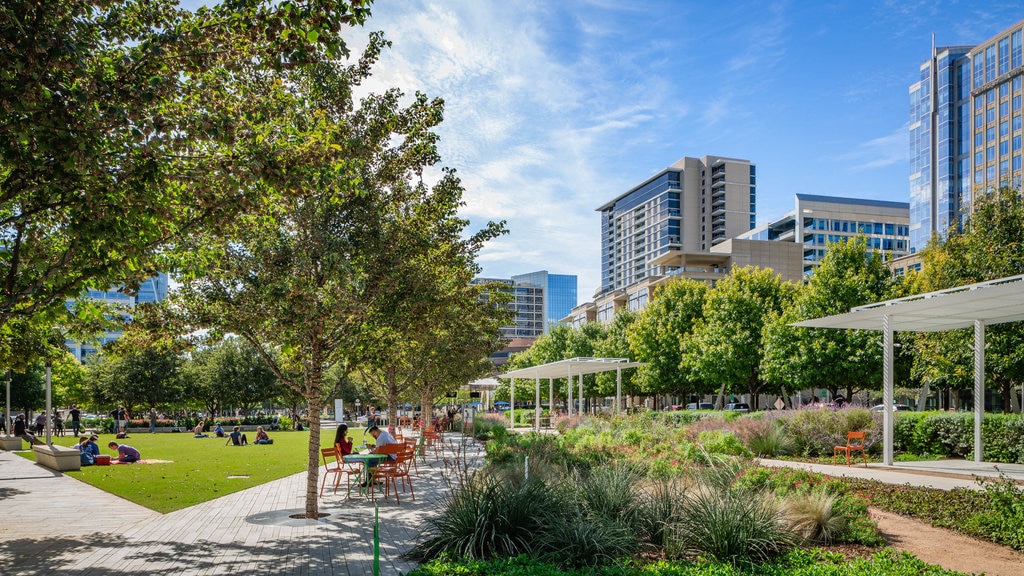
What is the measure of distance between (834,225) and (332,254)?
114 meters

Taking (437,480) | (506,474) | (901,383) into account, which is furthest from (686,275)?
(506,474)

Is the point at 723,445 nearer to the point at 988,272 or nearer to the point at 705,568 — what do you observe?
the point at 705,568

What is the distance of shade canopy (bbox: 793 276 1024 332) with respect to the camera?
1316 cm

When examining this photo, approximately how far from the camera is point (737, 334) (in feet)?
114

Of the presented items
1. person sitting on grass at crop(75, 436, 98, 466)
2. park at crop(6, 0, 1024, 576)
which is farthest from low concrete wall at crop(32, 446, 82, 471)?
person sitting on grass at crop(75, 436, 98, 466)

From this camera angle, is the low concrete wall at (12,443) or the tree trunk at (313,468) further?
the low concrete wall at (12,443)

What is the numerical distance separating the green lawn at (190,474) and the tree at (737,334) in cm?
2071

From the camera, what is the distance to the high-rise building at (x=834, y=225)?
108438 millimetres

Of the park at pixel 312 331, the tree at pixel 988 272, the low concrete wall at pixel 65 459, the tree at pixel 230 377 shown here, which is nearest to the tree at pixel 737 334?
the tree at pixel 988 272

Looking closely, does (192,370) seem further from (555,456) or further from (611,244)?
(611,244)

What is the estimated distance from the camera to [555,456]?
12969 mm

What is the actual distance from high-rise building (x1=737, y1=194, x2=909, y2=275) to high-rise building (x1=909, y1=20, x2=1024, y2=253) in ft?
32.5

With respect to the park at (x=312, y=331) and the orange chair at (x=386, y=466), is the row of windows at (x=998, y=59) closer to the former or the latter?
the park at (x=312, y=331)

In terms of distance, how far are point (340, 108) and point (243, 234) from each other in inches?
107
